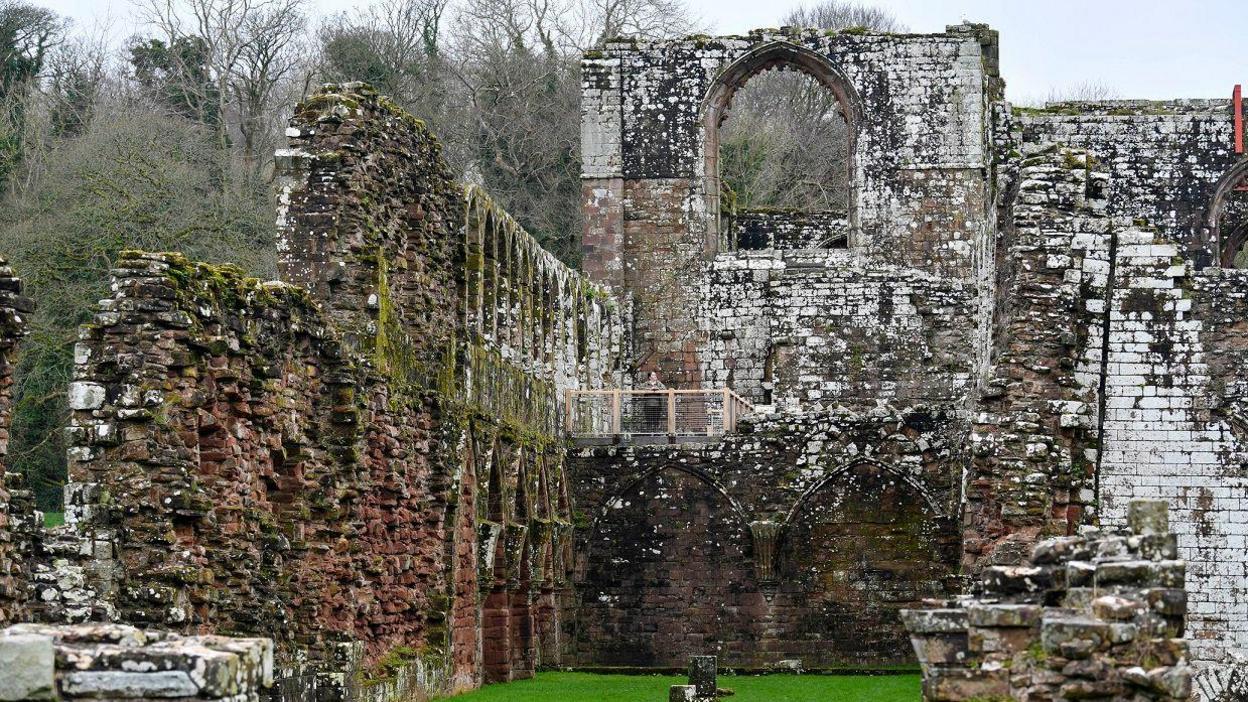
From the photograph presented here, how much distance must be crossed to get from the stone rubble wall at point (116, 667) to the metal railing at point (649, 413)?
74.6ft

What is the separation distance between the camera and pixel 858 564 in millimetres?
29328

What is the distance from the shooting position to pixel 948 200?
32750mm

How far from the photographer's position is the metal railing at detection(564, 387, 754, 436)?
30.2 metres

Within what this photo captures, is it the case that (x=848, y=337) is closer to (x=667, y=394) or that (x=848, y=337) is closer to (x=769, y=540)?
(x=667, y=394)

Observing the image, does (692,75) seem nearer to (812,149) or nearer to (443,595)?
(443,595)

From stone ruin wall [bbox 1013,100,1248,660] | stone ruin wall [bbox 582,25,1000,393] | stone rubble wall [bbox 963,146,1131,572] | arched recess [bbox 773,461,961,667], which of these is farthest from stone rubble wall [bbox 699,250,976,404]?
stone rubble wall [bbox 963,146,1131,572]

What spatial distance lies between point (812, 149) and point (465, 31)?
812 centimetres

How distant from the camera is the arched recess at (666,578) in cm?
2928

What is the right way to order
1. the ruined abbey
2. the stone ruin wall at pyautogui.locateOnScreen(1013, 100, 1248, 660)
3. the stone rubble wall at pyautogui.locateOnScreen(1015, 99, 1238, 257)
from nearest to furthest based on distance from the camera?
the ruined abbey < the stone ruin wall at pyautogui.locateOnScreen(1013, 100, 1248, 660) < the stone rubble wall at pyautogui.locateOnScreen(1015, 99, 1238, 257)

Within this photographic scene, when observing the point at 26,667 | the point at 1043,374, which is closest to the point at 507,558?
the point at 1043,374

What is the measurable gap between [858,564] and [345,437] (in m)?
12.0

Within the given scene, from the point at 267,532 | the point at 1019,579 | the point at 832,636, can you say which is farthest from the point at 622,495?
the point at 1019,579

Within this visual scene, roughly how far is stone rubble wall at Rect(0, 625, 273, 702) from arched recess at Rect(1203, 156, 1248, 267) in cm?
2848

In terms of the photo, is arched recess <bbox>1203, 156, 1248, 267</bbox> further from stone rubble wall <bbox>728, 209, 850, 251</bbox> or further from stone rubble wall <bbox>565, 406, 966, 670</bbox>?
stone rubble wall <bbox>565, 406, 966, 670</bbox>
